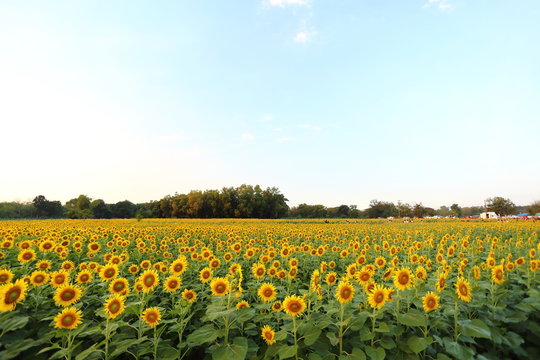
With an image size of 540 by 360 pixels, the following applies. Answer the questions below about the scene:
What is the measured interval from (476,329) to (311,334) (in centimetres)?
175

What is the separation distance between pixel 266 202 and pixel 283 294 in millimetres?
71124

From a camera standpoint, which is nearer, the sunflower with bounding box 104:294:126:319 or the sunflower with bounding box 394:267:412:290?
the sunflower with bounding box 104:294:126:319

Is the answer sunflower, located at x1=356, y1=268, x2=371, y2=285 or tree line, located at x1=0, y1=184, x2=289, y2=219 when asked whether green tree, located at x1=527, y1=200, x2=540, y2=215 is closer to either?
tree line, located at x1=0, y1=184, x2=289, y2=219

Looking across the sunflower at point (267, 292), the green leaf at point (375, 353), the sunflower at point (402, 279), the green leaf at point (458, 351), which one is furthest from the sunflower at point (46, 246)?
the green leaf at point (458, 351)

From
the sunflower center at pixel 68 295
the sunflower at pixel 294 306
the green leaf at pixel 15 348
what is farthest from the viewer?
the sunflower center at pixel 68 295

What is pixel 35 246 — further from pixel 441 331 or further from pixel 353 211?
pixel 353 211

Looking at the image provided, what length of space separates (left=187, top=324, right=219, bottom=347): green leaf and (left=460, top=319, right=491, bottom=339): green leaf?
2.55 meters

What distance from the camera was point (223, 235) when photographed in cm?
1248

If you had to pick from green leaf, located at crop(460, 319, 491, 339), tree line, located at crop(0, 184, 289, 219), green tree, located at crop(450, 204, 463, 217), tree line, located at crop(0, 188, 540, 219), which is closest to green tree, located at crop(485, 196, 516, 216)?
tree line, located at crop(0, 188, 540, 219)

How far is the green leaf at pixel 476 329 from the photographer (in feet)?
9.78

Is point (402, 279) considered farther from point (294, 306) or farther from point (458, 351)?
point (294, 306)

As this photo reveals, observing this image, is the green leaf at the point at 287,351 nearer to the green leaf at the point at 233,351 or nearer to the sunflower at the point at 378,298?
the green leaf at the point at 233,351

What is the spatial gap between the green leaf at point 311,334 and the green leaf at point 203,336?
2.72 feet

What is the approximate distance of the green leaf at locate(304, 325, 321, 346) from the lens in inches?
107
